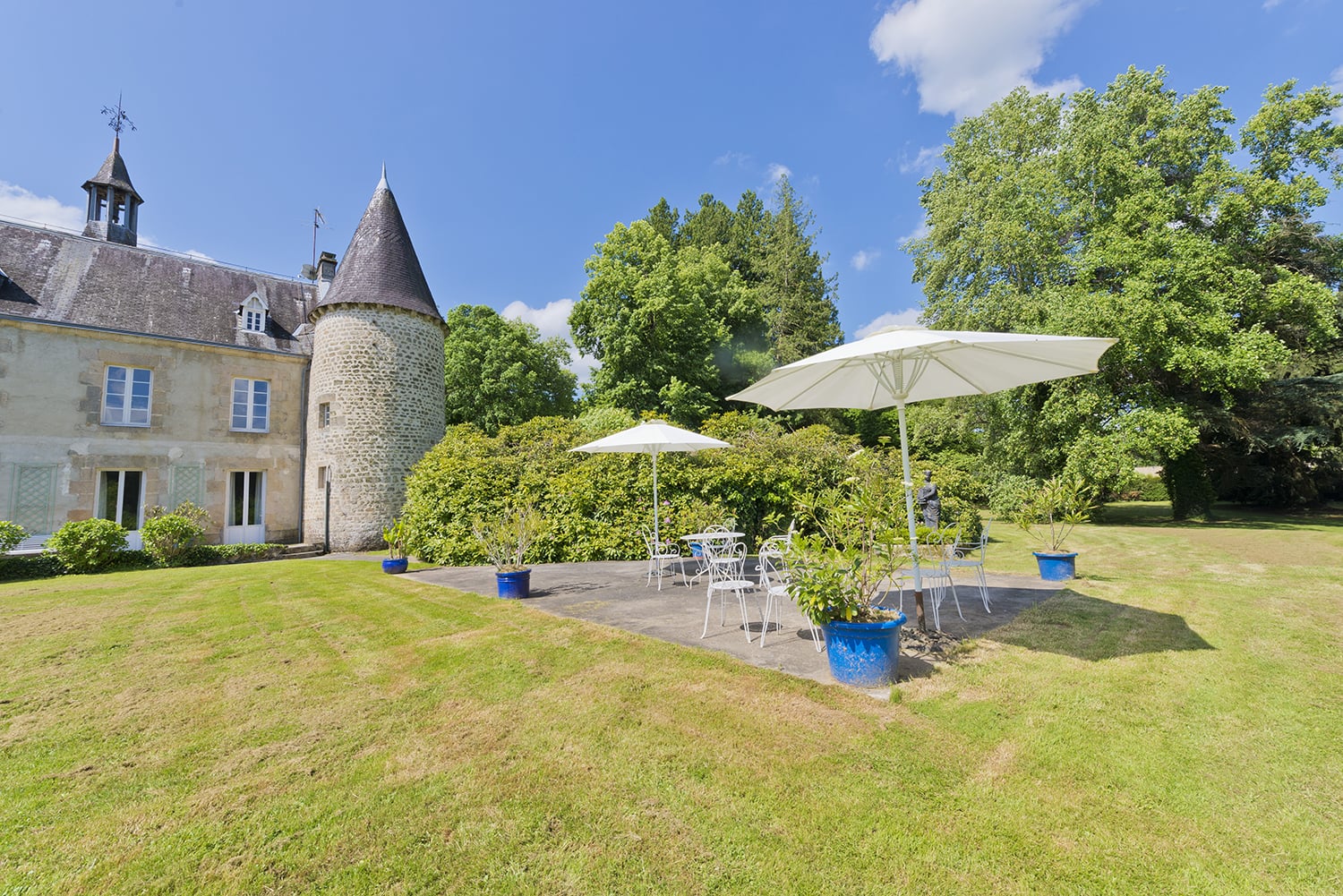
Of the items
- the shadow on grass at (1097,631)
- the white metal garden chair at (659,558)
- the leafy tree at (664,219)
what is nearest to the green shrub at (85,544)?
the white metal garden chair at (659,558)

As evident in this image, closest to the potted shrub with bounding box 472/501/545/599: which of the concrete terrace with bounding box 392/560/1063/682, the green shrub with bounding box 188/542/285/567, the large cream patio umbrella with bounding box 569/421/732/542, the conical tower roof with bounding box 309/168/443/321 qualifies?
the concrete terrace with bounding box 392/560/1063/682

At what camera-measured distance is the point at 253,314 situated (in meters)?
18.7

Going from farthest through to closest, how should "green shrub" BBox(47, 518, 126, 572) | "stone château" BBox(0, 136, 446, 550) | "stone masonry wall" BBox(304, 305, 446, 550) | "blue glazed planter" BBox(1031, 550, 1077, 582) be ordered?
"stone masonry wall" BBox(304, 305, 446, 550), "stone château" BBox(0, 136, 446, 550), "green shrub" BBox(47, 518, 126, 572), "blue glazed planter" BBox(1031, 550, 1077, 582)

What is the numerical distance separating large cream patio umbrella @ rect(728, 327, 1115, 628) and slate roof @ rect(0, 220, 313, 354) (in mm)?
20011

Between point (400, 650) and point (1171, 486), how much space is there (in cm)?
2628

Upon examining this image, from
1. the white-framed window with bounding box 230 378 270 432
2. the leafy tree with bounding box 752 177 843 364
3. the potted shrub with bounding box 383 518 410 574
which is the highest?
the leafy tree with bounding box 752 177 843 364

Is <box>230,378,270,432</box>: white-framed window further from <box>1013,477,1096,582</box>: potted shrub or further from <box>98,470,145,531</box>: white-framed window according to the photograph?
<box>1013,477,1096,582</box>: potted shrub

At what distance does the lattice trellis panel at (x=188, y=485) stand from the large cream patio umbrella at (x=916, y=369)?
18.9 metres

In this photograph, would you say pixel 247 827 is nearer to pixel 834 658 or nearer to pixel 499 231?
pixel 834 658

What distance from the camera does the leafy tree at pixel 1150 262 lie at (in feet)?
52.2

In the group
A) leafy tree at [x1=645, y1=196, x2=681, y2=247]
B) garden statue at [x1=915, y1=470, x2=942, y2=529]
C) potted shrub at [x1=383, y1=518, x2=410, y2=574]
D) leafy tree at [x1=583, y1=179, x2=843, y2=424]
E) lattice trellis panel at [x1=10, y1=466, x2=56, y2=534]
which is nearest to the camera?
garden statue at [x1=915, y1=470, x2=942, y2=529]

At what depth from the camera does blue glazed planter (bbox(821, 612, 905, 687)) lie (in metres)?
3.88

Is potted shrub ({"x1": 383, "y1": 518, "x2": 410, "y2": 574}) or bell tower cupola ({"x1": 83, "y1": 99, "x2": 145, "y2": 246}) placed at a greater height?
bell tower cupola ({"x1": 83, "y1": 99, "x2": 145, "y2": 246})

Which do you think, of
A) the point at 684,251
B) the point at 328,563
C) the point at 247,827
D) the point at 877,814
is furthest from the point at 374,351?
the point at 877,814
